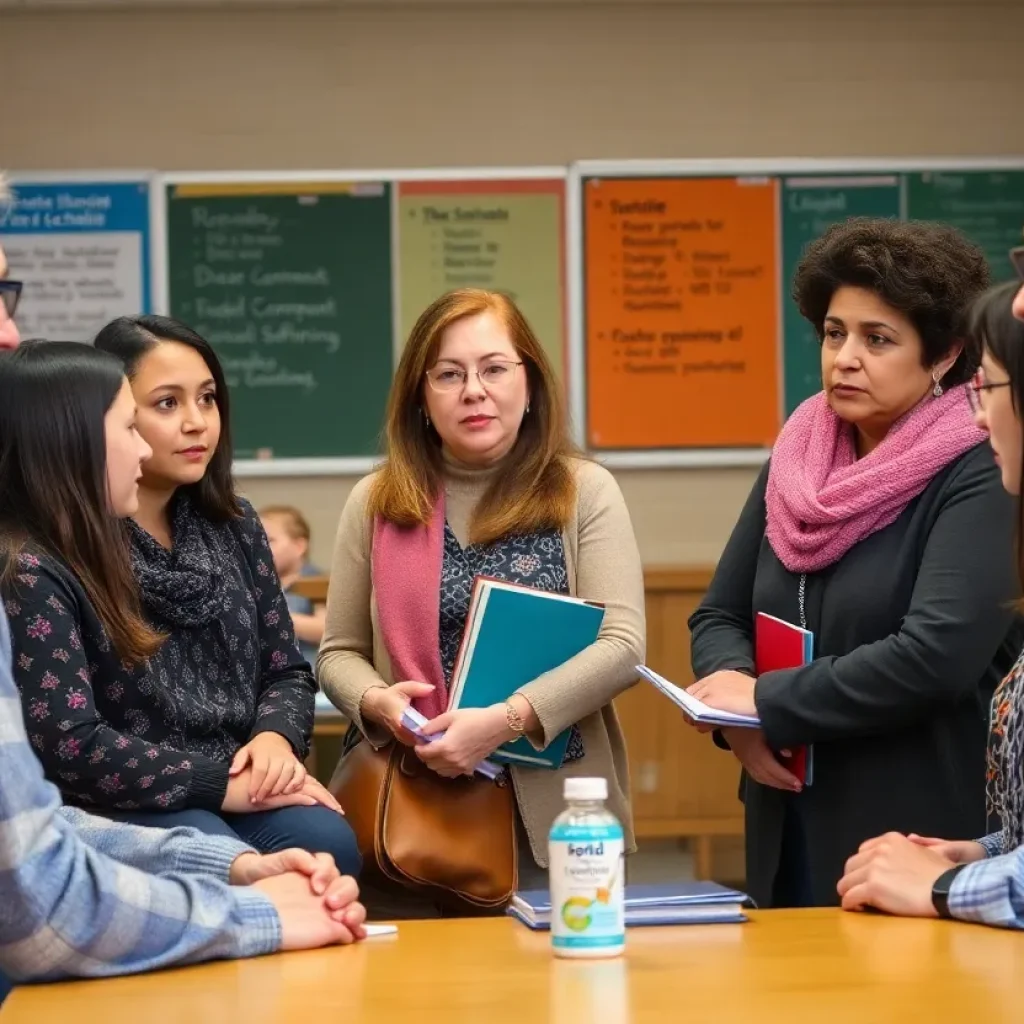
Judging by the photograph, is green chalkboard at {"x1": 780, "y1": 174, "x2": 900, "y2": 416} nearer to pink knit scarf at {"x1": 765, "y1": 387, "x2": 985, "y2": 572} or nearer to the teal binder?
pink knit scarf at {"x1": 765, "y1": 387, "x2": 985, "y2": 572}

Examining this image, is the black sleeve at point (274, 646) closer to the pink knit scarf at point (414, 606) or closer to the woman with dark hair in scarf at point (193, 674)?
the woman with dark hair in scarf at point (193, 674)

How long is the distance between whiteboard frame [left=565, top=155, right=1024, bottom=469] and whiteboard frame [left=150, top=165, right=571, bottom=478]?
0.05m

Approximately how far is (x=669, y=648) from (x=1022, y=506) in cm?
327

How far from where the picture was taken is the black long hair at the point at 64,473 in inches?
95.3

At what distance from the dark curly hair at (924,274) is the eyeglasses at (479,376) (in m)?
0.59

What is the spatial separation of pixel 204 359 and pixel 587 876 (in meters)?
1.48

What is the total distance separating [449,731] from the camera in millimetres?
2613

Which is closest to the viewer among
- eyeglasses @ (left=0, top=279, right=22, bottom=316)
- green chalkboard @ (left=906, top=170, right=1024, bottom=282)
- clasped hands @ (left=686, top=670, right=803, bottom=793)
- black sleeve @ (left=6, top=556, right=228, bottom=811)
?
eyeglasses @ (left=0, top=279, right=22, bottom=316)

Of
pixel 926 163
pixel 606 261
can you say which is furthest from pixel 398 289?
pixel 926 163

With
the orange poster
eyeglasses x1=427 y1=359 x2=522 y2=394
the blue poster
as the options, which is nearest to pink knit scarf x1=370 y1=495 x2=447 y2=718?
eyeglasses x1=427 y1=359 x2=522 y2=394

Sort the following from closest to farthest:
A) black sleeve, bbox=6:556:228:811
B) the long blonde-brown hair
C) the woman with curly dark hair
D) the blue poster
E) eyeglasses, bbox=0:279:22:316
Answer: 1. eyeglasses, bbox=0:279:22:316
2. black sleeve, bbox=6:556:228:811
3. the woman with curly dark hair
4. the long blonde-brown hair
5. the blue poster

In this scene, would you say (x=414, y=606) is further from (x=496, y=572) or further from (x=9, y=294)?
(x=9, y=294)

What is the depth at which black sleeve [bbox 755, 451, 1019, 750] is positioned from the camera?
2467 millimetres

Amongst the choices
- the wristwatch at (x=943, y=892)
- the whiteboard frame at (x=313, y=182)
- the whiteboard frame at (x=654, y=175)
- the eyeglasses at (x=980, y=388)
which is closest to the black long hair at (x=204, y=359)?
the eyeglasses at (x=980, y=388)
